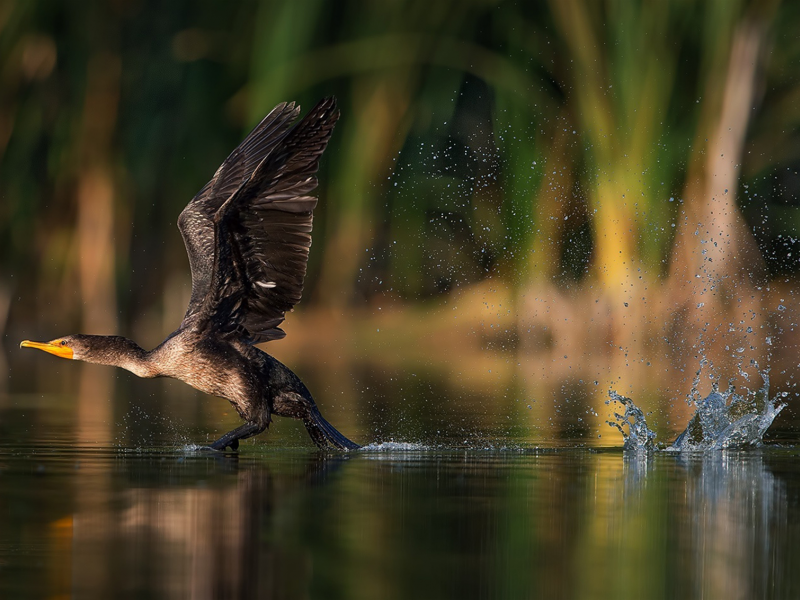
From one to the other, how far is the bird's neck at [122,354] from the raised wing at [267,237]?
0.35 m

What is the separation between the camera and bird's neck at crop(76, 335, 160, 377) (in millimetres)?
8492

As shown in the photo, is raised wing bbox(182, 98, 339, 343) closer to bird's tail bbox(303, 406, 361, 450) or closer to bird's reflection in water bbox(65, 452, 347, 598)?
bird's tail bbox(303, 406, 361, 450)

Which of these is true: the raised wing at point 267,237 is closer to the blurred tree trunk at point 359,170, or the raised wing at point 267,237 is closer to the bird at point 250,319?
the bird at point 250,319

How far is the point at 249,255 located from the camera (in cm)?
827

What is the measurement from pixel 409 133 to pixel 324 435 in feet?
30.5

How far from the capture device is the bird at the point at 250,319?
801 centimetres

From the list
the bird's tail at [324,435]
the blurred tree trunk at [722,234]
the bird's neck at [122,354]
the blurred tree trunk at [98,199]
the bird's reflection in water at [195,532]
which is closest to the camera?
the bird's reflection in water at [195,532]

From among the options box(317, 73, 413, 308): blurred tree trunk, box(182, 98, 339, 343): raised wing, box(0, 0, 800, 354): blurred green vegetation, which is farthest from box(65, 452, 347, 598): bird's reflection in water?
box(317, 73, 413, 308): blurred tree trunk

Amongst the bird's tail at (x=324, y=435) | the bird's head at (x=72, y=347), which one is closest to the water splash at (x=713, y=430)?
the bird's tail at (x=324, y=435)

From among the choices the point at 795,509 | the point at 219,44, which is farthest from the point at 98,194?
the point at 795,509

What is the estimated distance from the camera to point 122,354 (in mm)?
8570

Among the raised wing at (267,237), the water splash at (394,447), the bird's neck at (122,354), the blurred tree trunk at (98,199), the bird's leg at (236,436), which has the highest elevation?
the blurred tree trunk at (98,199)

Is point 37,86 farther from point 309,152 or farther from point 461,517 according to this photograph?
point 461,517

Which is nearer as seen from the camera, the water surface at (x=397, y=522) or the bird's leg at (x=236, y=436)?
the water surface at (x=397, y=522)
